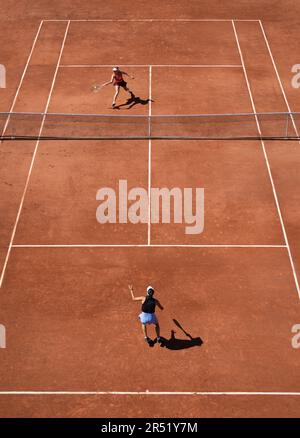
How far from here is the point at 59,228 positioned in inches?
731

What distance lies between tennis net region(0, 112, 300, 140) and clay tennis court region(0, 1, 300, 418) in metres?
0.38

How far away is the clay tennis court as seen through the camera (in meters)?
13.8

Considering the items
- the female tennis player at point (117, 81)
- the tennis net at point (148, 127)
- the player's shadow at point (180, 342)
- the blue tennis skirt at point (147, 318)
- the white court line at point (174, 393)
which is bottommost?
the white court line at point (174, 393)

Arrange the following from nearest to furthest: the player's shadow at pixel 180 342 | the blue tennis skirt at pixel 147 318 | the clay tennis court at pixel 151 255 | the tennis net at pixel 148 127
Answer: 1. the clay tennis court at pixel 151 255
2. the blue tennis skirt at pixel 147 318
3. the player's shadow at pixel 180 342
4. the tennis net at pixel 148 127

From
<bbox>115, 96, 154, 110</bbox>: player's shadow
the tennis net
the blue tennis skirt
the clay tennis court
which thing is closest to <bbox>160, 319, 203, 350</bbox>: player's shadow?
the clay tennis court

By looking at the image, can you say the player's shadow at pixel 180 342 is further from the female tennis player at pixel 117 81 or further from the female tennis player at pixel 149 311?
the female tennis player at pixel 117 81

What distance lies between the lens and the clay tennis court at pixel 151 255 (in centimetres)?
1376

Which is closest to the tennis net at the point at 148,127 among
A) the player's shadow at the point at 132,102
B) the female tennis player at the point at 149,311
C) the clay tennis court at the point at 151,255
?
the clay tennis court at the point at 151,255

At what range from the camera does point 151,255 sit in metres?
17.5

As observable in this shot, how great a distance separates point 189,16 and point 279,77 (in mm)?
8846

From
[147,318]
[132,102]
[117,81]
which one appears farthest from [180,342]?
[132,102]

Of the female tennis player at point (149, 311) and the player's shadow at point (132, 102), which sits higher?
the player's shadow at point (132, 102)

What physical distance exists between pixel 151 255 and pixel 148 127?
24.4 ft

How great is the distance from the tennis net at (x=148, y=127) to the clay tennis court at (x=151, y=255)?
0.38 m
